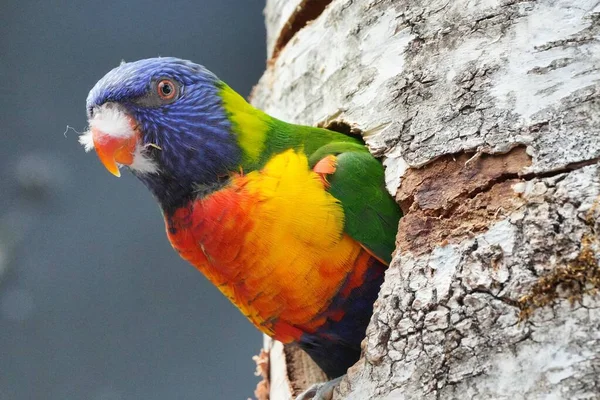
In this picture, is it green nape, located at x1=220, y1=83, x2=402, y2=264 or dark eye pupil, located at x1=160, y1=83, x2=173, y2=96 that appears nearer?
green nape, located at x1=220, y1=83, x2=402, y2=264

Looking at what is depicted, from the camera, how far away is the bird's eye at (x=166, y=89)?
6.33 feet

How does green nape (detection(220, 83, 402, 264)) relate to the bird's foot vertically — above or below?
above

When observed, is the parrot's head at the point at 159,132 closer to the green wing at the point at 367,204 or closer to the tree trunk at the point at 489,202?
the green wing at the point at 367,204

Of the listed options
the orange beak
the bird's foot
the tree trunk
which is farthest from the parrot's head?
the bird's foot

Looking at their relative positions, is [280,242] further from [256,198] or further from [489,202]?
[489,202]

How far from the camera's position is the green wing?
1.81 metres

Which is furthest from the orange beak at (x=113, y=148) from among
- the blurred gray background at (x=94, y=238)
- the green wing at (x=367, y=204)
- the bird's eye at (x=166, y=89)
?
the blurred gray background at (x=94, y=238)

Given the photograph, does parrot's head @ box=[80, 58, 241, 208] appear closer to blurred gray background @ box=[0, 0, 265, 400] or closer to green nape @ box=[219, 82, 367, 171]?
green nape @ box=[219, 82, 367, 171]

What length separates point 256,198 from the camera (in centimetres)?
182

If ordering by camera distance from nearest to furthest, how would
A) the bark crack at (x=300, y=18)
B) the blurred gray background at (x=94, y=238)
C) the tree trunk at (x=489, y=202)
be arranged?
the tree trunk at (x=489, y=202), the bark crack at (x=300, y=18), the blurred gray background at (x=94, y=238)

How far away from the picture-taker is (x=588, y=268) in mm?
1224

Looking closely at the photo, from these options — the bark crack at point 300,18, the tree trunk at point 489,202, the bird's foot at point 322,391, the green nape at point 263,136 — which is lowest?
the bird's foot at point 322,391

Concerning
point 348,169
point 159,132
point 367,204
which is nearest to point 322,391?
point 367,204

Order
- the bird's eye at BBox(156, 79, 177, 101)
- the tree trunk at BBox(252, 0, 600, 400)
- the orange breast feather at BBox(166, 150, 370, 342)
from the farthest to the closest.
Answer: the bird's eye at BBox(156, 79, 177, 101)
the orange breast feather at BBox(166, 150, 370, 342)
the tree trunk at BBox(252, 0, 600, 400)
